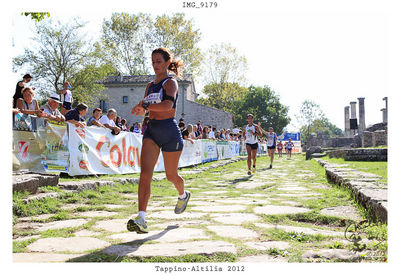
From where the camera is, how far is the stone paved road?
238 centimetres

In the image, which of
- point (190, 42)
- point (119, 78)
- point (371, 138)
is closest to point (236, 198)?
point (371, 138)

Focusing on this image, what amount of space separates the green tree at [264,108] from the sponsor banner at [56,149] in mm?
48920

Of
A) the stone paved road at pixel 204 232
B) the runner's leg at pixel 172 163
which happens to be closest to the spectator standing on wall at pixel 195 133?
the stone paved road at pixel 204 232

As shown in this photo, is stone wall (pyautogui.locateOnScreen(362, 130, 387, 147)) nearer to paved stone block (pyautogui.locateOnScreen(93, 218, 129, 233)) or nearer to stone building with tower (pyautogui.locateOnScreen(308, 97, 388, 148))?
stone building with tower (pyautogui.locateOnScreen(308, 97, 388, 148))

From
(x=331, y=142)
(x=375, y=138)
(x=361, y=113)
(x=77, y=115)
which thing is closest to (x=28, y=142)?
(x=77, y=115)

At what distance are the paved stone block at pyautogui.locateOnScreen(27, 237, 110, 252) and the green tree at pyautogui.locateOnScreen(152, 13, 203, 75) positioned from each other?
851 inches

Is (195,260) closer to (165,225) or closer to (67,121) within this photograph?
(165,225)

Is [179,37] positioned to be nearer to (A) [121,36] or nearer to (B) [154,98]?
(A) [121,36]

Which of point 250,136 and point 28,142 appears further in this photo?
point 250,136

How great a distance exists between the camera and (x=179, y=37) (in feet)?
87.9

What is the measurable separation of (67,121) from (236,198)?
396 centimetres

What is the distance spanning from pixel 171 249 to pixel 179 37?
85.0ft

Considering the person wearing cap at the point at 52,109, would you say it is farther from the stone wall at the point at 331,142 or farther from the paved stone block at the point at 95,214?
the stone wall at the point at 331,142

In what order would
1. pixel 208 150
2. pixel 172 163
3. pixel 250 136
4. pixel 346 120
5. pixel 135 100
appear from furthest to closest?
1. pixel 346 120
2. pixel 135 100
3. pixel 208 150
4. pixel 250 136
5. pixel 172 163
